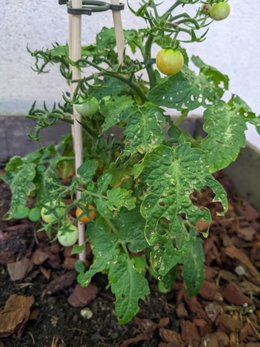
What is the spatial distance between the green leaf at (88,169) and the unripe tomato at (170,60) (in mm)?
297

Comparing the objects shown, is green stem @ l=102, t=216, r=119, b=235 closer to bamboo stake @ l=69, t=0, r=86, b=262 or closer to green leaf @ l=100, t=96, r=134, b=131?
bamboo stake @ l=69, t=0, r=86, b=262

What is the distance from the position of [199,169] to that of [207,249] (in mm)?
733

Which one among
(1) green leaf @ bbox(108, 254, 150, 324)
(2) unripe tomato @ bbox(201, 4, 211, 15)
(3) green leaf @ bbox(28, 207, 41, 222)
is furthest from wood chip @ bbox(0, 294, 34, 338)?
(2) unripe tomato @ bbox(201, 4, 211, 15)

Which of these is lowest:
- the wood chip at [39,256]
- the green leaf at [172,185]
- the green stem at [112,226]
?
the wood chip at [39,256]

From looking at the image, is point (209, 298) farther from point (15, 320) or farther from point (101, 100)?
point (101, 100)

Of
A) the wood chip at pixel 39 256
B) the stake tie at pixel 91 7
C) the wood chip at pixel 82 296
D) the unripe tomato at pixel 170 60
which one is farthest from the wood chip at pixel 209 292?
the stake tie at pixel 91 7

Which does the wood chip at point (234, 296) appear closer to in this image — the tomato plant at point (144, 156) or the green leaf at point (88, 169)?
the tomato plant at point (144, 156)

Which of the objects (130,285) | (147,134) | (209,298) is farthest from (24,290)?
(147,134)

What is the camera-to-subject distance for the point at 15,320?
112 centimetres

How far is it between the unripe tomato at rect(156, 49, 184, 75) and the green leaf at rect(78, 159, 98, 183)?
297mm

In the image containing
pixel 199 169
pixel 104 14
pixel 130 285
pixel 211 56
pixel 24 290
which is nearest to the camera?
pixel 199 169

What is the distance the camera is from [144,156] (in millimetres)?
834

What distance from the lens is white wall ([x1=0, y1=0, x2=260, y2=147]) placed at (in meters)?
1.41

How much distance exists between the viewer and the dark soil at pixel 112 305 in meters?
1.14
